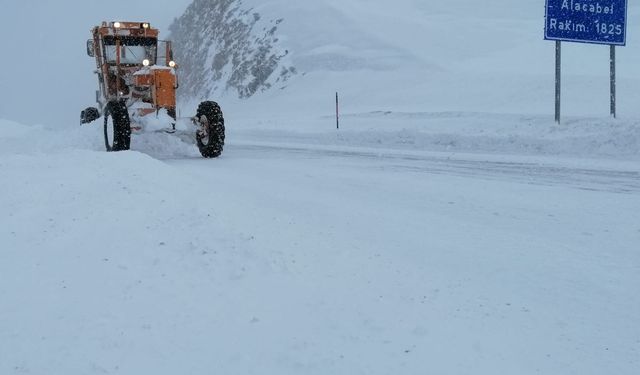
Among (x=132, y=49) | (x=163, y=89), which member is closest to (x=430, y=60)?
(x=132, y=49)

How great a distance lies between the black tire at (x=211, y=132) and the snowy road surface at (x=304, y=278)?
4576 millimetres

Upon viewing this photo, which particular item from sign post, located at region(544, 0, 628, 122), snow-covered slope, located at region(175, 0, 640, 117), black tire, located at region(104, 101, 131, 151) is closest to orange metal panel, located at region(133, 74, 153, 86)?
black tire, located at region(104, 101, 131, 151)

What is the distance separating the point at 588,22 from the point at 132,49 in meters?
10.9

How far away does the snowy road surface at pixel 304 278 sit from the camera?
306cm

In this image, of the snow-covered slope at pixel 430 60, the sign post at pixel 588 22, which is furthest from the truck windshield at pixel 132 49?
the snow-covered slope at pixel 430 60

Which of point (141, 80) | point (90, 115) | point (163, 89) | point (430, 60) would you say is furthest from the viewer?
point (430, 60)

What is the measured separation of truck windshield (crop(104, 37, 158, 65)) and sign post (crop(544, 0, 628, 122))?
942cm

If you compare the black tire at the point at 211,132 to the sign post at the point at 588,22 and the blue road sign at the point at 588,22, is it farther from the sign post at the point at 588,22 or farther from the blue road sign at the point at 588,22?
the blue road sign at the point at 588,22

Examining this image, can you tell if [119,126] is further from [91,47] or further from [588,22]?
[588,22]

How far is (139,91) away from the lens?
1278cm

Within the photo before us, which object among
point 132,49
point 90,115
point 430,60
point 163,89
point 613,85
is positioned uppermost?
point 430,60

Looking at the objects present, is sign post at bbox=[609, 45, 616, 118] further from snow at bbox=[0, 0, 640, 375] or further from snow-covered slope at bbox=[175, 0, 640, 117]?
snow at bbox=[0, 0, 640, 375]

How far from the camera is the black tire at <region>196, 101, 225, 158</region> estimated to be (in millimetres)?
11703

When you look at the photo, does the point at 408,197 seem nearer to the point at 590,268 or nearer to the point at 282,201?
the point at 282,201
